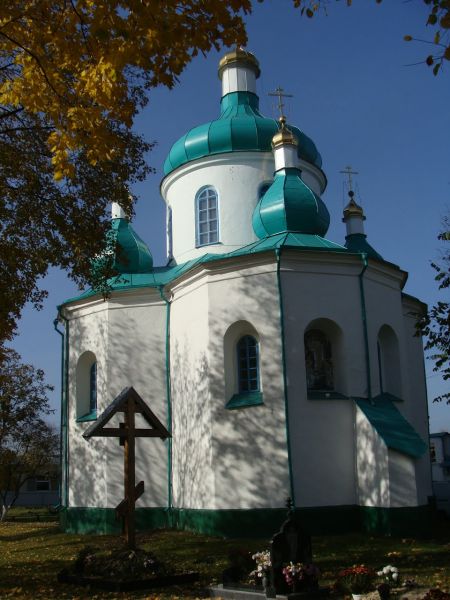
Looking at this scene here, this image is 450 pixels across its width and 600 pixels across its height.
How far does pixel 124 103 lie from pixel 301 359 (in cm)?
812

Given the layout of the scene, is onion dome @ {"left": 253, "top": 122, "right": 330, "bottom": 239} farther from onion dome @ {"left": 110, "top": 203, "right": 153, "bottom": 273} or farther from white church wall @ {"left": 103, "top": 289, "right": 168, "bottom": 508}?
onion dome @ {"left": 110, "top": 203, "right": 153, "bottom": 273}

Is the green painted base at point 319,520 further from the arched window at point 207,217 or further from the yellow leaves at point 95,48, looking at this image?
the yellow leaves at point 95,48

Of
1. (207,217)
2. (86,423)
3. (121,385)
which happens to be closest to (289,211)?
(207,217)

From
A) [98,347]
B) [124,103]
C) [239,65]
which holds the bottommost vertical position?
[98,347]

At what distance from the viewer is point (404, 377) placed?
55.8ft

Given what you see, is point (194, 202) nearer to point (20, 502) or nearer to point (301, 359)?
point (301, 359)

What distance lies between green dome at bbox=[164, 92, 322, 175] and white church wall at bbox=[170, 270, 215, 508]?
180 inches

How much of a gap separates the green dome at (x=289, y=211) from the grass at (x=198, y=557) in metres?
7.10

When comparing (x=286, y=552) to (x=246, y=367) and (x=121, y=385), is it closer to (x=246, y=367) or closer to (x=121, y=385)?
(x=246, y=367)

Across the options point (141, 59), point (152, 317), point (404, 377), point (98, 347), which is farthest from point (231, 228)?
point (141, 59)

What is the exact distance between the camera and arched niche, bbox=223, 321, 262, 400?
1555cm

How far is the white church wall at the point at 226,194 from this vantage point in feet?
62.1

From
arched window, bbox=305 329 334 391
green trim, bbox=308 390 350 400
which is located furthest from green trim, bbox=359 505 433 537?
arched window, bbox=305 329 334 391

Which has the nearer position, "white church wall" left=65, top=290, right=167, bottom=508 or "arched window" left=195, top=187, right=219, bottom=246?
"white church wall" left=65, top=290, right=167, bottom=508
